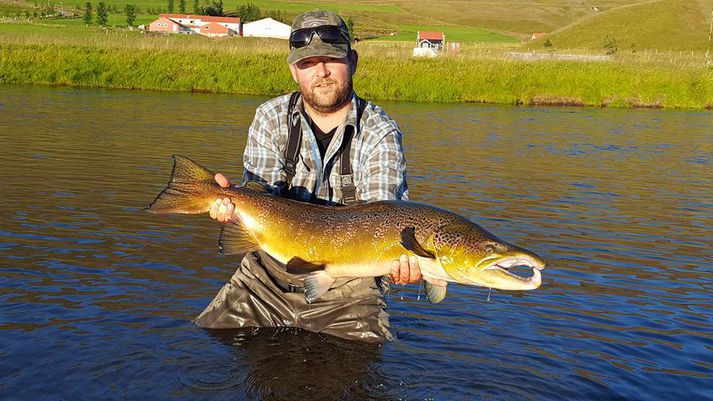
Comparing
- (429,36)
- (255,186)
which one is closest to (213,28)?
(429,36)

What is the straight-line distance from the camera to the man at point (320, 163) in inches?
180

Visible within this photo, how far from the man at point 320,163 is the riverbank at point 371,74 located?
21.9 m

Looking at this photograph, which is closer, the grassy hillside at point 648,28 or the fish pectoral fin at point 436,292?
the fish pectoral fin at point 436,292

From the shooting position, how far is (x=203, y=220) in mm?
8828

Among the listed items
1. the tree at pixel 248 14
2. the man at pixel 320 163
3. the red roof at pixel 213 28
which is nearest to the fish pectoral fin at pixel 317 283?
the man at pixel 320 163

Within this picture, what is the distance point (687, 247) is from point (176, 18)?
9311cm

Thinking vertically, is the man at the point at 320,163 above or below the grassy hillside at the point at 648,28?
below

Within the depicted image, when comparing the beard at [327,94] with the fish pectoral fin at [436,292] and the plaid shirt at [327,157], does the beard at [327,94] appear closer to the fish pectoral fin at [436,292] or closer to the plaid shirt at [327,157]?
the plaid shirt at [327,157]

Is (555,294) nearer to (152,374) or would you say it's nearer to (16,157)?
(152,374)

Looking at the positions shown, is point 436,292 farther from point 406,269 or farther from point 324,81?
point 324,81

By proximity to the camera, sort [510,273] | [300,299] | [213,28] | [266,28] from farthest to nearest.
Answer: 1. [266,28]
2. [213,28]
3. [300,299]
4. [510,273]

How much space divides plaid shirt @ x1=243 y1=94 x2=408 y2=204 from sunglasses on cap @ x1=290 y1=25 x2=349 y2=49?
1.24 ft

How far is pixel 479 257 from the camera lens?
361cm

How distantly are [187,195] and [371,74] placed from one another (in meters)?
23.3
